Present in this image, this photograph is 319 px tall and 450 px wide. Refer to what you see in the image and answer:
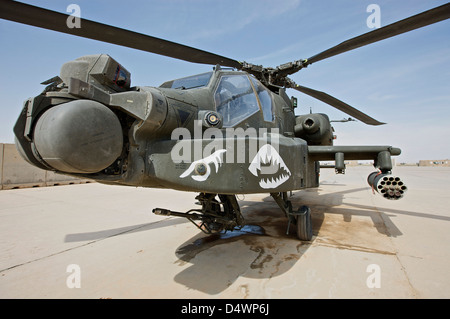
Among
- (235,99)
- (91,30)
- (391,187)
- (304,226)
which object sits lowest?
(304,226)

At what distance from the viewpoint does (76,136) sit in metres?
1.63

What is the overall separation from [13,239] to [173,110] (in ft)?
12.0

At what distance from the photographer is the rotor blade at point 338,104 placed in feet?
20.6

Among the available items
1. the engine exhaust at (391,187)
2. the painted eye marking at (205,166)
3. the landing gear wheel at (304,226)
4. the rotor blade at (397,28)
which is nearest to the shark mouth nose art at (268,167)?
the painted eye marking at (205,166)

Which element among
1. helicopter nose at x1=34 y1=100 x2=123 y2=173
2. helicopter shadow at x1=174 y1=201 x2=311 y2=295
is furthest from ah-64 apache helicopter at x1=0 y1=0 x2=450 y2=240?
helicopter shadow at x1=174 y1=201 x2=311 y2=295

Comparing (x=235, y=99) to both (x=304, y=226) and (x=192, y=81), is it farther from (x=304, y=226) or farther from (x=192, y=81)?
(x=304, y=226)

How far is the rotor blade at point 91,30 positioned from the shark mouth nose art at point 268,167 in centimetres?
275

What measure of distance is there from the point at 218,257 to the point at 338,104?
205 inches

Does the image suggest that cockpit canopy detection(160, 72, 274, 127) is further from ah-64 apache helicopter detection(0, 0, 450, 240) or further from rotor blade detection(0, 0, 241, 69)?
rotor blade detection(0, 0, 241, 69)

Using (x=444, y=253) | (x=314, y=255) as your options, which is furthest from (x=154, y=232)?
(x=444, y=253)

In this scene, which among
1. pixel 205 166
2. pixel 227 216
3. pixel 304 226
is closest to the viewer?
pixel 205 166

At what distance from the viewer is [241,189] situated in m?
2.04

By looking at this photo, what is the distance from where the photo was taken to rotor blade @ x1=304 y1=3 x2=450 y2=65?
3593mm

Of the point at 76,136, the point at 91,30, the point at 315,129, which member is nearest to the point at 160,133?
the point at 76,136
